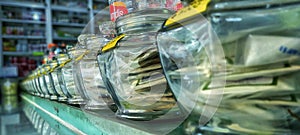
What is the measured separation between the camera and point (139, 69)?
43cm

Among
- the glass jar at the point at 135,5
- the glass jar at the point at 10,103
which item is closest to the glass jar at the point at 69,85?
the glass jar at the point at 135,5

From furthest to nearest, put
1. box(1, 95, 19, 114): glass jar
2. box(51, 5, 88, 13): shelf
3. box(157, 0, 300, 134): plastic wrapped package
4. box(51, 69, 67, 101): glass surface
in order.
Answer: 1. box(51, 5, 88, 13): shelf
2. box(1, 95, 19, 114): glass jar
3. box(51, 69, 67, 101): glass surface
4. box(157, 0, 300, 134): plastic wrapped package

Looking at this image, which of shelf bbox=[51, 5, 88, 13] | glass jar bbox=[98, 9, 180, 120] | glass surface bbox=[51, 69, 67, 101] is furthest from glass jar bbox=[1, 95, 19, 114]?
glass jar bbox=[98, 9, 180, 120]

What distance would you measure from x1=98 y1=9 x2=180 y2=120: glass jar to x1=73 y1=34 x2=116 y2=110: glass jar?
0.46ft

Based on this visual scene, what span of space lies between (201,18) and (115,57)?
0.81 ft

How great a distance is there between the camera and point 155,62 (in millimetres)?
412

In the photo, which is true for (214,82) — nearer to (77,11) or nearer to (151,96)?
(151,96)

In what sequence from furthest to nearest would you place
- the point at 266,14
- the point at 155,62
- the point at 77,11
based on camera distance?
1. the point at 77,11
2. the point at 155,62
3. the point at 266,14

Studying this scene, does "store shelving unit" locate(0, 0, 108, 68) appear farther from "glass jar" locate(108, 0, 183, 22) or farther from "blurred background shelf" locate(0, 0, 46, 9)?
"glass jar" locate(108, 0, 183, 22)

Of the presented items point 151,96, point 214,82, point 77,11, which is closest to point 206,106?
point 214,82

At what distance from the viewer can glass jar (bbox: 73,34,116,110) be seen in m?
0.62

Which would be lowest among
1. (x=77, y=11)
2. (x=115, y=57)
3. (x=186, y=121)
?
(x=186, y=121)

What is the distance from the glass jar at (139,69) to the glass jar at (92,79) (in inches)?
5.5

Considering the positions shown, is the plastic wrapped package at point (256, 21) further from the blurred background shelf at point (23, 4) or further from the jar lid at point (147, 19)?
the blurred background shelf at point (23, 4)
